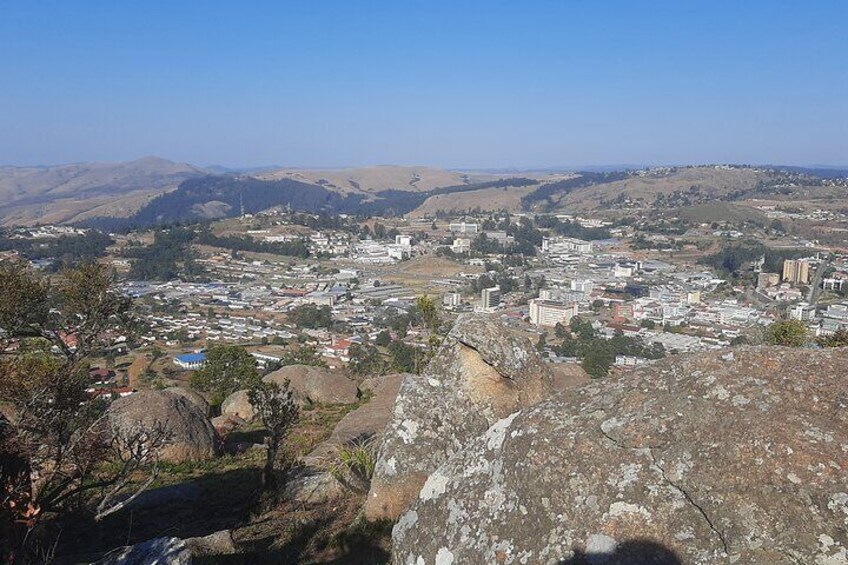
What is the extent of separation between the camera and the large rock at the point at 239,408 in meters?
16.1

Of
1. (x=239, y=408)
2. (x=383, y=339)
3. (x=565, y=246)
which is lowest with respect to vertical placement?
(x=565, y=246)

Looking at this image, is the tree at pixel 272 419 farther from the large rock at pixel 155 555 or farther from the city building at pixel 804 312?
the city building at pixel 804 312

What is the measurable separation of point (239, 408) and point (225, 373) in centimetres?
584

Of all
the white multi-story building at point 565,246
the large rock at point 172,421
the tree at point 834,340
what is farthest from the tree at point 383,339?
the white multi-story building at point 565,246

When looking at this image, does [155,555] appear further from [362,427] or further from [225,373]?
[225,373]

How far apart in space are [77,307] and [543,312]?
40.3 meters

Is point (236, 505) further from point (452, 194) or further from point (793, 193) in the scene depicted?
point (452, 194)

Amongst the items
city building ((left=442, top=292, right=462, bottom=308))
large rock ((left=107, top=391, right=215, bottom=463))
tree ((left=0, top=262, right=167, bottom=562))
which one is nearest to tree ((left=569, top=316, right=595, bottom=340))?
city building ((left=442, top=292, right=462, bottom=308))

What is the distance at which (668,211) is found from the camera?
4808 inches

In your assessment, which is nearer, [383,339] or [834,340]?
[834,340]

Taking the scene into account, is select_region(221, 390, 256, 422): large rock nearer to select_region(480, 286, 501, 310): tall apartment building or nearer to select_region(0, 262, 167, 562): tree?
select_region(0, 262, 167, 562): tree

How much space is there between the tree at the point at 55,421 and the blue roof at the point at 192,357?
2195 centimetres

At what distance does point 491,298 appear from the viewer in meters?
56.6

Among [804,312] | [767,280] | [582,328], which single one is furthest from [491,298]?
[767,280]
